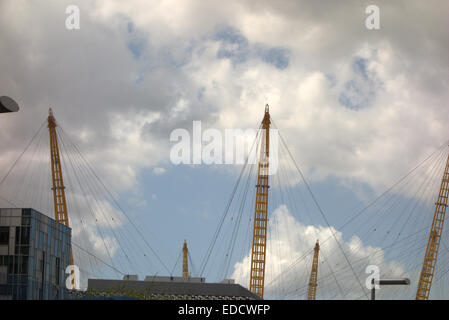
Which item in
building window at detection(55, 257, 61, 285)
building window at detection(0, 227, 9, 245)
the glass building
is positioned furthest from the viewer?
building window at detection(55, 257, 61, 285)

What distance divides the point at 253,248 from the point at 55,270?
75.1 meters

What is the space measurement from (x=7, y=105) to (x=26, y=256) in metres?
30.2

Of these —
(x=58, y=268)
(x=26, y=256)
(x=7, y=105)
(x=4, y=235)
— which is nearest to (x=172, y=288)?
(x=58, y=268)

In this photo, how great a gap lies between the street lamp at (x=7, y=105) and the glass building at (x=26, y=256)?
26350mm

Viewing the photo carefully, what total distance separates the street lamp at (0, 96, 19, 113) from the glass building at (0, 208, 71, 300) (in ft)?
86.4

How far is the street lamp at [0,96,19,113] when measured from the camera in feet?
298

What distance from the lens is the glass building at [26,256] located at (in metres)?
110

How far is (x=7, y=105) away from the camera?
9138cm

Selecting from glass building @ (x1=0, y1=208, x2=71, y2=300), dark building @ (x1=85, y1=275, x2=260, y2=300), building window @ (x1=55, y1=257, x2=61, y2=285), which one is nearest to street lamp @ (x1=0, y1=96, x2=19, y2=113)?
glass building @ (x1=0, y1=208, x2=71, y2=300)

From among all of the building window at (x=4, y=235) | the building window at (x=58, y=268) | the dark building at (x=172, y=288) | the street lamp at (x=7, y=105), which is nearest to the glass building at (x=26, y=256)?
the building window at (x=4, y=235)

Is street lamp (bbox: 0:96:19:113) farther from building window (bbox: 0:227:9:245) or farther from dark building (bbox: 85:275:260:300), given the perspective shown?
dark building (bbox: 85:275:260:300)
